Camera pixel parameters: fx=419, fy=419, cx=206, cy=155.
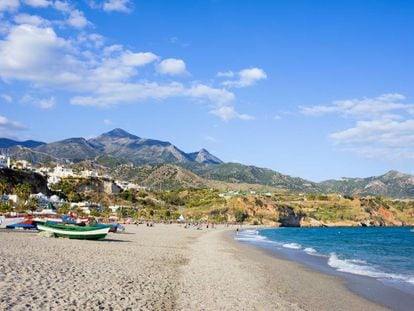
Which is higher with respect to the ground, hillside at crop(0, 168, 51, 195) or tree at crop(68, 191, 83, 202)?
hillside at crop(0, 168, 51, 195)

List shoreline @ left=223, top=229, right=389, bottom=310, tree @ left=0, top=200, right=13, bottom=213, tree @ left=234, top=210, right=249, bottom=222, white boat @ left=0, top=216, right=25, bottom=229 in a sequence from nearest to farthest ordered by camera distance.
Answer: shoreline @ left=223, top=229, right=389, bottom=310
white boat @ left=0, top=216, right=25, bottom=229
tree @ left=0, top=200, right=13, bottom=213
tree @ left=234, top=210, right=249, bottom=222

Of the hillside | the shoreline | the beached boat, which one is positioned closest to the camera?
the shoreline

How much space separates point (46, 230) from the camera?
38844mm

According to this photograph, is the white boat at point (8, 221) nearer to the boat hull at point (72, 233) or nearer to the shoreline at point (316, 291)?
the boat hull at point (72, 233)

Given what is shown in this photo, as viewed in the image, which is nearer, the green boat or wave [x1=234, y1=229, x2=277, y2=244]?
the green boat

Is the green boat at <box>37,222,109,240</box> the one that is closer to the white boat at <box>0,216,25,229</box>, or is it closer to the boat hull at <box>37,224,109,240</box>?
the boat hull at <box>37,224,109,240</box>

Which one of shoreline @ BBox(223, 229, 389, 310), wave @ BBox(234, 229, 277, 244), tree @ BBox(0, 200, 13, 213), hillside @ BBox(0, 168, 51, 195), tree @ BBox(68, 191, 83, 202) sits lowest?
wave @ BBox(234, 229, 277, 244)

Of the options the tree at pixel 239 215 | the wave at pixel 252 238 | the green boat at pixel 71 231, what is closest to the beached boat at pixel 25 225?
the green boat at pixel 71 231

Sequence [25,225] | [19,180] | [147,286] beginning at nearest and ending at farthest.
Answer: [147,286] < [25,225] < [19,180]

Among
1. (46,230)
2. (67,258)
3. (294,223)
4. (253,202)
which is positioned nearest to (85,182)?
(253,202)

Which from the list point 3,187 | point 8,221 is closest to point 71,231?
point 8,221

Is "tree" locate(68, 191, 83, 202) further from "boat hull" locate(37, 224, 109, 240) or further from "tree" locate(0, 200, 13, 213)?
"boat hull" locate(37, 224, 109, 240)

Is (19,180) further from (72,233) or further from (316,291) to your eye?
(316,291)

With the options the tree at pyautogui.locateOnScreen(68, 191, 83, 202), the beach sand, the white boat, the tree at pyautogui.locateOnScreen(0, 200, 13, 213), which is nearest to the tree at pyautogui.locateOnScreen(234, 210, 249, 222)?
the tree at pyautogui.locateOnScreen(68, 191, 83, 202)
